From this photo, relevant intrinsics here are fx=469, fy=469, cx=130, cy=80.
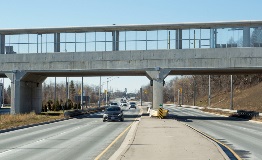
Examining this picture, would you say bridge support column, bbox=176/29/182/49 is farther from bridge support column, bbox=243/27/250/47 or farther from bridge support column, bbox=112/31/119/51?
bridge support column, bbox=243/27/250/47

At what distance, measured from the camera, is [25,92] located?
192 feet

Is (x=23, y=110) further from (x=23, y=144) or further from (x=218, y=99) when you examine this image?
(x=218, y=99)

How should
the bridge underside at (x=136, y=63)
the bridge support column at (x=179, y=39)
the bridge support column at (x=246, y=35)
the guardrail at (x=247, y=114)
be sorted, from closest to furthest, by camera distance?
the bridge underside at (x=136, y=63)
the bridge support column at (x=246, y=35)
the bridge support column at (x=179, y=39)
the guardrail at (x=247, y=114)

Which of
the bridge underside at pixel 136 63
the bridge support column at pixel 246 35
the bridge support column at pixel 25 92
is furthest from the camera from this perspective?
the bridge support column at pixel 25 92

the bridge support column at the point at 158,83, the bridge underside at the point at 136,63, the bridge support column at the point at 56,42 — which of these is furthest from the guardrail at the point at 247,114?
the bridge support column at the point at 56,42

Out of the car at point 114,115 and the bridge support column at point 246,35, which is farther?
the bridge support column at point 246,35

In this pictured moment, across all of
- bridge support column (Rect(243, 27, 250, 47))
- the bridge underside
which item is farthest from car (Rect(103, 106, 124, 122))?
bridge support column (Rect(243, 27, 250, 47))

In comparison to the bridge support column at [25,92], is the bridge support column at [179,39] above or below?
above

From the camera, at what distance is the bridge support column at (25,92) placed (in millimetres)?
55031

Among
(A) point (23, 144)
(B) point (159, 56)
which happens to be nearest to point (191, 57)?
(B) point (159, 56)

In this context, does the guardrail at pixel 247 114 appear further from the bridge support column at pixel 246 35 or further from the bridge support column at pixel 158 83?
the bridge support column at pixel 158 83

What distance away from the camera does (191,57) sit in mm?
51281

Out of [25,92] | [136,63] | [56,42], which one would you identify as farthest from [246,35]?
[25,92]

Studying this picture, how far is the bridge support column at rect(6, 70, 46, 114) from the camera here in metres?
55.0
